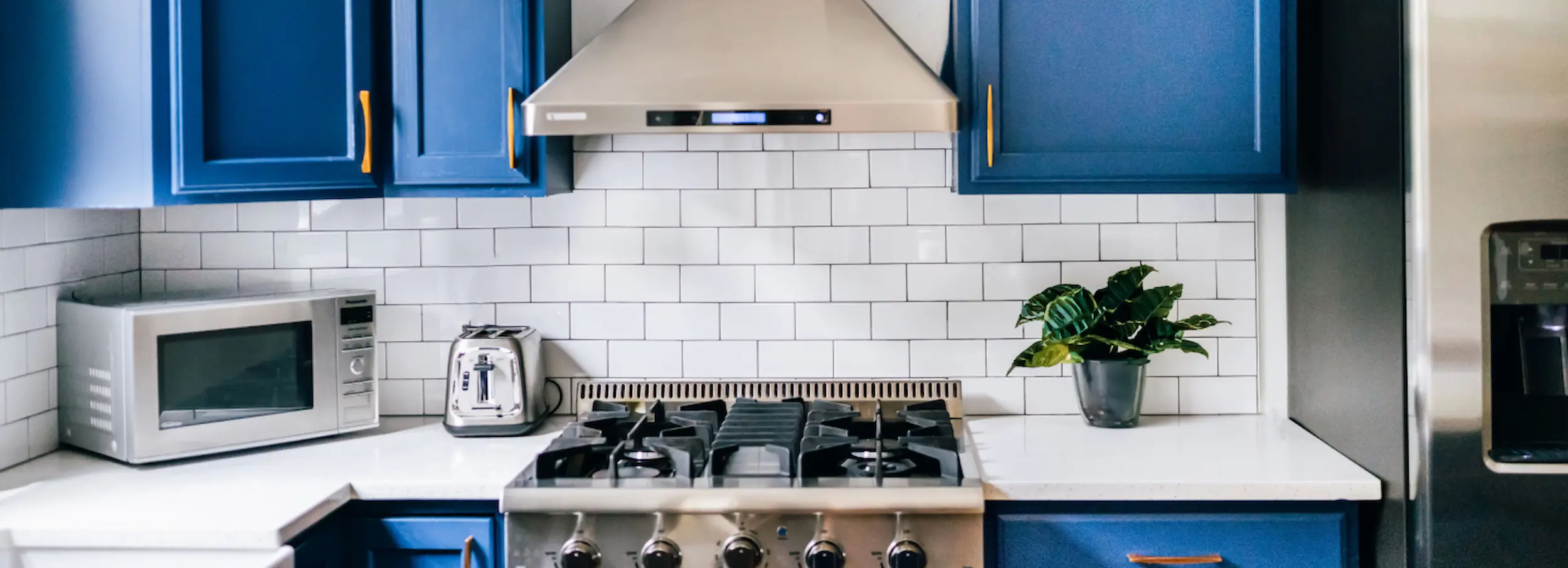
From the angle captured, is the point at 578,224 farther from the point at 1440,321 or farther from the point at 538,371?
the point at 1440,321

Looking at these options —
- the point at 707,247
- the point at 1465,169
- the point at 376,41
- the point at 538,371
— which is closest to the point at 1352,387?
the point at 1465,169

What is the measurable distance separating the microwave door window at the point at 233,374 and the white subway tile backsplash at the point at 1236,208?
78.5 inches

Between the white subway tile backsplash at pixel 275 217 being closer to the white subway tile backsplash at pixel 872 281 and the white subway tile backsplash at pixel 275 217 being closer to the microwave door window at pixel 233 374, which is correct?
the microwave door window at pixel 233 374

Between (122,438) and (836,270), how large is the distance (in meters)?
1.51

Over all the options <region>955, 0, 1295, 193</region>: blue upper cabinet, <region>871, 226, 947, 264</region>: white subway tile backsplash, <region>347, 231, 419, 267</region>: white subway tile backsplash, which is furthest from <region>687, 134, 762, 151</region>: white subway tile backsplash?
<region>347, 231, 419, 267</region>: white subway tile backsplash

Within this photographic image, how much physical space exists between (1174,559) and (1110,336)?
1.75 feet

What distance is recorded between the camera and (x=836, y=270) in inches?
116

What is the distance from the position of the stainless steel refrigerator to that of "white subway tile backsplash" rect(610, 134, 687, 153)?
142 centimetres

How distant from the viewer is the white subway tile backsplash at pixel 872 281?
9.68 feet

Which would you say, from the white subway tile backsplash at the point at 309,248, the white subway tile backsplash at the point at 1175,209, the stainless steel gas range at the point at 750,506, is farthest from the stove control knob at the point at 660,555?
the white subway tile backsplash at the point at 1175,209

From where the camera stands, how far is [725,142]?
115 inches

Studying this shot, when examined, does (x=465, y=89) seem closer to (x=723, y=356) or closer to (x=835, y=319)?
(x=723, y=356)

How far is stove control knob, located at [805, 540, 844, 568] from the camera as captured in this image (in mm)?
2207

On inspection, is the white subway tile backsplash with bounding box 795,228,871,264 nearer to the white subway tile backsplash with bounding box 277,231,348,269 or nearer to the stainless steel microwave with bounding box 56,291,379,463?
the stainless steel microwave with bounding box 56,291,379,463
